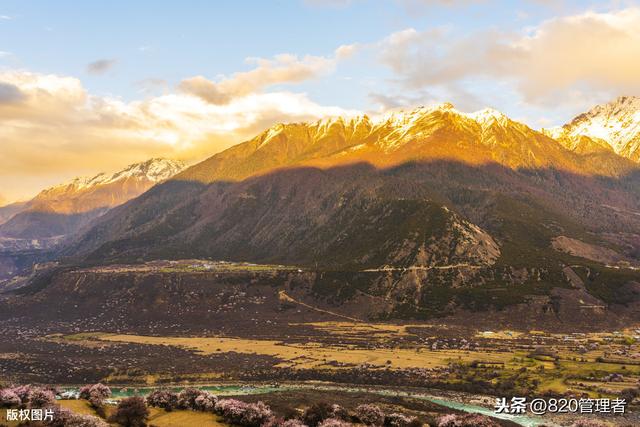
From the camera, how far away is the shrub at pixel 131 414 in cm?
7731

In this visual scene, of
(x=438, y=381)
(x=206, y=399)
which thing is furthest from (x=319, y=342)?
(x=206, y=399)

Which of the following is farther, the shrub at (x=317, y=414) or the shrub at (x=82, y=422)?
the shrub at (x=317, y=414)

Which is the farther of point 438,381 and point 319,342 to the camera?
point 319,342

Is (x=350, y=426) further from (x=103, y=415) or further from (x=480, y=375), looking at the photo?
(x=480, y=375)

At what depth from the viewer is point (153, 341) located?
192625 millimetres

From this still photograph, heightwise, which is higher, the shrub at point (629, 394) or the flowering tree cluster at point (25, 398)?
the flowering tree cluster at point (25, 398)

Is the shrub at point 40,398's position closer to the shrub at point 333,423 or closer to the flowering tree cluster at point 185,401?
the flowering tree cluster at point 185,401

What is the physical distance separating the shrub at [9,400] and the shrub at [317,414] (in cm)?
3541

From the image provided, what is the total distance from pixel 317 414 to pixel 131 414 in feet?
78.0

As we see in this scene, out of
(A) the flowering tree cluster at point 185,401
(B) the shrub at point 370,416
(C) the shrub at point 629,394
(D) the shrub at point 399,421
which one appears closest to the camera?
(D) the shrub at point 399,421

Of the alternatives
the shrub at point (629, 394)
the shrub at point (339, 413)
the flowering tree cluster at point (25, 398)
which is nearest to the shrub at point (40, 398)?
the flowering tree cluster at point (25, 398)

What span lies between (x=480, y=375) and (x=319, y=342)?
59372mm

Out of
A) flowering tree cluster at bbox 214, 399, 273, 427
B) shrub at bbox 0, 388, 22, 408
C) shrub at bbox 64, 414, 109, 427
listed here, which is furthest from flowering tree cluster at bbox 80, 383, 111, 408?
shrub at bbox 64, 414, 109, 427

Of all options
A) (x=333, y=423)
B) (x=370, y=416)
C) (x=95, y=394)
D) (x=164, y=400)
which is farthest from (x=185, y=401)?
(x=370, y=416)
